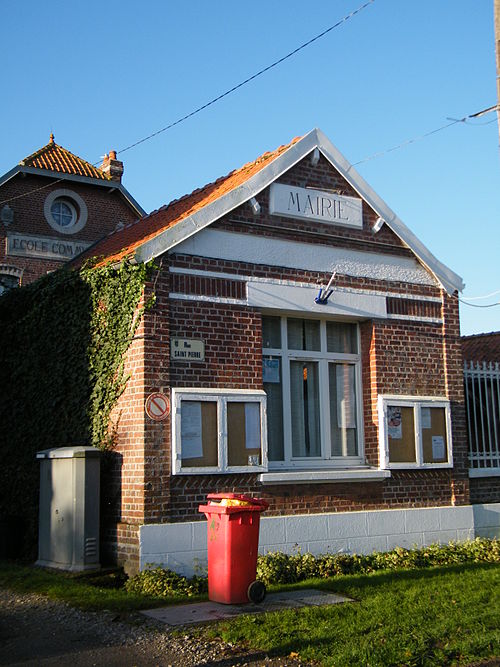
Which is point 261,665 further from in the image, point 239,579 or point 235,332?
point 235,332

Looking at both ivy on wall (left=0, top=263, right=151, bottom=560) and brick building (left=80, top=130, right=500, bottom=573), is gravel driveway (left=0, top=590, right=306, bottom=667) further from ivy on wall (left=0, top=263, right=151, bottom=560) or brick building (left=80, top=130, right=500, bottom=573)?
ivy on wall (left=0, top=263, right=151, bottom=560)

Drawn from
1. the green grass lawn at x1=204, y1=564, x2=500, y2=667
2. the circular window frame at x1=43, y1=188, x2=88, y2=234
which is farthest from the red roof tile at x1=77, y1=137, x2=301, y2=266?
the circular window frame at x1=43, y1=188, x2=88, y2=234

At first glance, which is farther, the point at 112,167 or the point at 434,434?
the point at 112,167

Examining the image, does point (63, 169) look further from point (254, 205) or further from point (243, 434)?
point (243, 434)

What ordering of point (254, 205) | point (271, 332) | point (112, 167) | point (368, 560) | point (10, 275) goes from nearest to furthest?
1. point (368, 560)
2. point (254, 205)
3. point (271, 332)
4. point (10, 275)
5. point (112, 167)

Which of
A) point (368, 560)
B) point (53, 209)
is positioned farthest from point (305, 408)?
point (53, 209)

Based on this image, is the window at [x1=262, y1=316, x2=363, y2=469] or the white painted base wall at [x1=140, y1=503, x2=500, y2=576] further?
the window at [x1=262, y1=316, x2=363, y2=469]

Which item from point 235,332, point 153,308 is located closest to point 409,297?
point 235,332

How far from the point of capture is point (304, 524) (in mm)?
11102

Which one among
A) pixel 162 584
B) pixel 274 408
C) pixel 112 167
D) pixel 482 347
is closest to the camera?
pixel 162 584

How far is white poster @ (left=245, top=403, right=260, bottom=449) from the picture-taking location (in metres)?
10.8

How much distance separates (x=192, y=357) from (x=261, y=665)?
4.83m

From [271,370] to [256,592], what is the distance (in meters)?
3.90

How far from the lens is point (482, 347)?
1816 cm
